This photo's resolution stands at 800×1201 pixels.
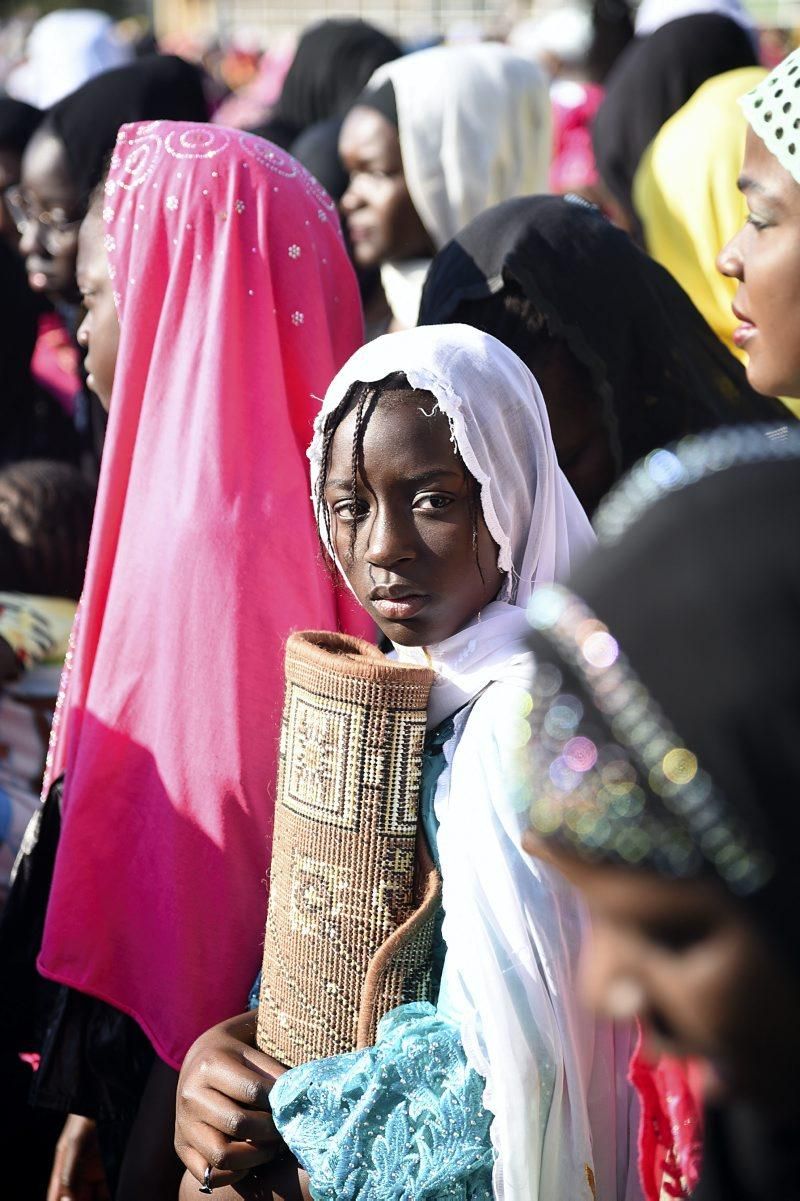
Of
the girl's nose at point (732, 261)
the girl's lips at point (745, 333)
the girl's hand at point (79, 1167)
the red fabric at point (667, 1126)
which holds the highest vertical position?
the girl's nose at point (732, 261)

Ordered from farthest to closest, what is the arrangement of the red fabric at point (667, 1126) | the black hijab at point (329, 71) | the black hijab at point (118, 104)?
the black hijab at point (329, 71), the black hijab at point (118, 104), the red fabric at point (667, 1126)

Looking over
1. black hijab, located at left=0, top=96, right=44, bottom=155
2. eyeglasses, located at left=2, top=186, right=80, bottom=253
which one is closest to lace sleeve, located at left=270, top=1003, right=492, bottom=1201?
eyeglasses, located at left=2, top=186, right=80, bottom=253

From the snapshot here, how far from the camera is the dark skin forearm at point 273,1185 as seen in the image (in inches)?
74.2

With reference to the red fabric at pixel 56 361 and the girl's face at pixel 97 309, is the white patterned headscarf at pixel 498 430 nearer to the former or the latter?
the girl's face at pixel 97 309

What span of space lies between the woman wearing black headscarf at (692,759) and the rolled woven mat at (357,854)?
Answer: 0.74 meters

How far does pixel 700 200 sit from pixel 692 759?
3.39m

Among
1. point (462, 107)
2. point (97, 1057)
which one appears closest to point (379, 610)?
point (97, 1057)

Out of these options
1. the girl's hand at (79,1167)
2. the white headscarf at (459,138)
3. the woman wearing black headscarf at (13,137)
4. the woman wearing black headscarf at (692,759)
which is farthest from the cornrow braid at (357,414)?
the woman wearing black headscarf at (13,137)

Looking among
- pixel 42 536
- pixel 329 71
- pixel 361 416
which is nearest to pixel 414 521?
pixel 361 416

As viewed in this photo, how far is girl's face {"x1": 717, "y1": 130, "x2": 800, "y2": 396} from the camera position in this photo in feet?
6.97

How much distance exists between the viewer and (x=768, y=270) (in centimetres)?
214

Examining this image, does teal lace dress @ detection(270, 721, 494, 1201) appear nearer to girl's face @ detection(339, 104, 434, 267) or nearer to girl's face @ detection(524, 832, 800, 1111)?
girl's face @ detection(524, 832, 800, 1111)

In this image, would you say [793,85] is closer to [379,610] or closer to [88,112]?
[379,610]

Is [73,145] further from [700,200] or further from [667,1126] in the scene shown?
[667,1126]
